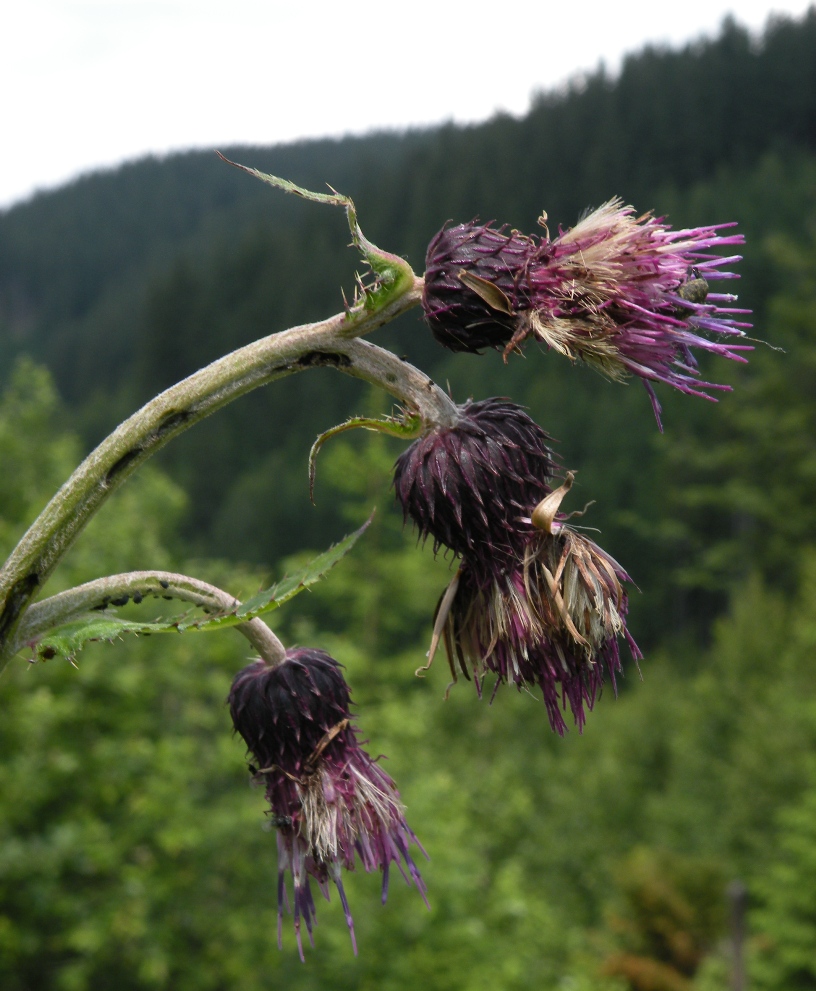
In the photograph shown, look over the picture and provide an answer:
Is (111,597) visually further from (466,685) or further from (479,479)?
(466,685)

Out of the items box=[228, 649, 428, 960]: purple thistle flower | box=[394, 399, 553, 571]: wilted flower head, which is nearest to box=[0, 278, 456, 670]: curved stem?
box=[394, 399, 553, 571]: wilted flower head

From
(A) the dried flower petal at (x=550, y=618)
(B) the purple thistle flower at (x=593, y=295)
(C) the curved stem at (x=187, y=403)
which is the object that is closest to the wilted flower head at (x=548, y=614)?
(A) the dried flower petal at (x=550, y=618)

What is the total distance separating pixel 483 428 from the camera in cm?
190

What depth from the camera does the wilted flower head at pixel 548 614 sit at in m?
1.93

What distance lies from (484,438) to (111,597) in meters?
0.76

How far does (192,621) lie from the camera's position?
1.86 metres

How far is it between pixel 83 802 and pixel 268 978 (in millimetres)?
2906

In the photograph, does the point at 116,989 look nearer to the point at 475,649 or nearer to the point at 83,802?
the point at 83,802

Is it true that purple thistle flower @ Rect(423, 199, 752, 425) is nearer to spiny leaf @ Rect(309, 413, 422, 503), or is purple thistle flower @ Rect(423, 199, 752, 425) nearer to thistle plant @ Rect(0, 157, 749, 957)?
thistle plant @ Rect(0, 157, 749, 957)

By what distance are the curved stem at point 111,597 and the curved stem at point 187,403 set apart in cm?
6

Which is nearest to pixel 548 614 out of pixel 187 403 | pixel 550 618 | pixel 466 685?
pixel 550 618

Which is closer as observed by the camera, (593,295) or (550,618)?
(593,295)

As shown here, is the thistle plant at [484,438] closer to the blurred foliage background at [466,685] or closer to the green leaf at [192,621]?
the green leaf at [192,621]

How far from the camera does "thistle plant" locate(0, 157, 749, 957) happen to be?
1.82 meters
